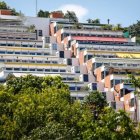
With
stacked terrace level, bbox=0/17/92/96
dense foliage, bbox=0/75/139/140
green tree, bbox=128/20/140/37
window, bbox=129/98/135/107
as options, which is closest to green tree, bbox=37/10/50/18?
stacked terrace level, bbox=0/17/92/96

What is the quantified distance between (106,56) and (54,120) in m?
50.2

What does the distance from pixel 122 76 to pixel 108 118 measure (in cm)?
4227

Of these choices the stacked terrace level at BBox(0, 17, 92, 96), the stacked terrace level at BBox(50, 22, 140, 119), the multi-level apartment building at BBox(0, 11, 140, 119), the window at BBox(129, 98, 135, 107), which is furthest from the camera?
the stacked terrace level at BBox(0, 17, 92, 96)

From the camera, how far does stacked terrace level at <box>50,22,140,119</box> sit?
263 feet

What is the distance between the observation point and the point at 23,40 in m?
96.1

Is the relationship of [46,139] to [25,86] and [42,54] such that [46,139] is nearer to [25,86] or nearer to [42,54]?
[25,86]

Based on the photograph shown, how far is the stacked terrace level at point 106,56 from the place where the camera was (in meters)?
80.1

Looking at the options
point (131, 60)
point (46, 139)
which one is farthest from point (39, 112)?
point (131, 60)

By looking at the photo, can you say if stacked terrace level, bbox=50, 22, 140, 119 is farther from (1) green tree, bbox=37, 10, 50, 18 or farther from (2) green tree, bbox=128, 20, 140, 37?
(1) green tree, bbox=37, 10, 50, 18

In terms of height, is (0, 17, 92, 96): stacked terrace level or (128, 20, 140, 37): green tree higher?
(128, 20, 140, 37): green tree

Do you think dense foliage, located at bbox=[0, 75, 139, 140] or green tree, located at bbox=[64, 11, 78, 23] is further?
green tree, located at bbox=[64, 11, 78, 23]

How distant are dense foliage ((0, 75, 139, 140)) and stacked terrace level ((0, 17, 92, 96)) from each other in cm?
2850

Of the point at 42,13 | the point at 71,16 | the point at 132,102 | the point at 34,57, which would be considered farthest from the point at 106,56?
the point at 42,13

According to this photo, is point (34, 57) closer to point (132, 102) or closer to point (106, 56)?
point (106, 56)
